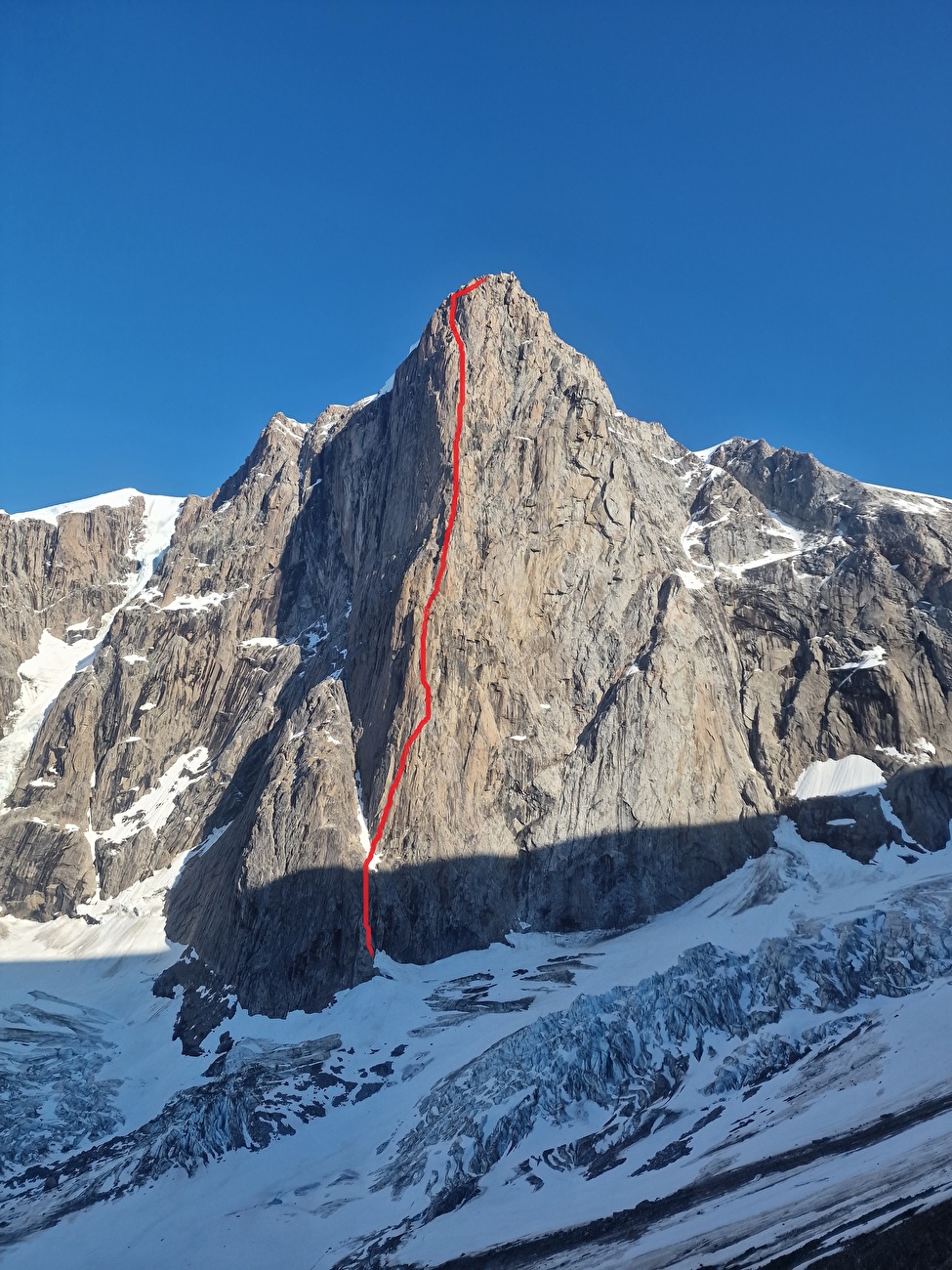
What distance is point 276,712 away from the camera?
116000mm

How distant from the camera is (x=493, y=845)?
9231 centimetres

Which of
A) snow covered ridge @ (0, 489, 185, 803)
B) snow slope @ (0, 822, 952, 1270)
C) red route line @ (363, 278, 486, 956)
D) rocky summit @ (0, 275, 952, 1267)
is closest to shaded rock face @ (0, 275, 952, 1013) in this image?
rocky summit @ (0, 275, 952, 1267)

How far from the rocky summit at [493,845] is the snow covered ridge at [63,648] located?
0.67 m

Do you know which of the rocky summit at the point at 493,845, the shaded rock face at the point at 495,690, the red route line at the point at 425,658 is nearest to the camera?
the rocky summit at the point at 493,845

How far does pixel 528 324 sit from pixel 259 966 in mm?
74214

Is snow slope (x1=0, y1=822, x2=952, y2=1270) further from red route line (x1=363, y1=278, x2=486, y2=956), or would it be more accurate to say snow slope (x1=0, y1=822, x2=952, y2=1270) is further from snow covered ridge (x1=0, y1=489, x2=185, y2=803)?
snow covered ridge (x1=0, y1=489, x2=185, y2=803)

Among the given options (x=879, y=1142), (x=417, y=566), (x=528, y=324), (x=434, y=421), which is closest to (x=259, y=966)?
(x=417, y=566)

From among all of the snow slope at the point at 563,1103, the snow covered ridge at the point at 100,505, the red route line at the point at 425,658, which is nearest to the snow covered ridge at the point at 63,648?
the snow covered ridge at the point at 100,505

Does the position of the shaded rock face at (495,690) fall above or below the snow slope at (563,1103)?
above

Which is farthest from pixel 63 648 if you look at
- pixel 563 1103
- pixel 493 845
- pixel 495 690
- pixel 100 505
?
pixel 563 1103

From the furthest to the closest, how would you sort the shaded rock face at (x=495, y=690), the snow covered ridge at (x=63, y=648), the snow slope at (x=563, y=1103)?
1. the snow covered ridge at (x=63, y=648)
2. the shaded rock face at (x=495, y=690)
3. the snow slope at (x=563, y=1103)

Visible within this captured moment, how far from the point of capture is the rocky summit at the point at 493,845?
2399 inches

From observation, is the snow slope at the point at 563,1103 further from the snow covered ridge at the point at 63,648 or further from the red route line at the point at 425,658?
the snow covered ridge at the point at 63,648

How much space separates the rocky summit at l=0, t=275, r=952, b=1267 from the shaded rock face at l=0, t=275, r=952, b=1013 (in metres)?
0.41
